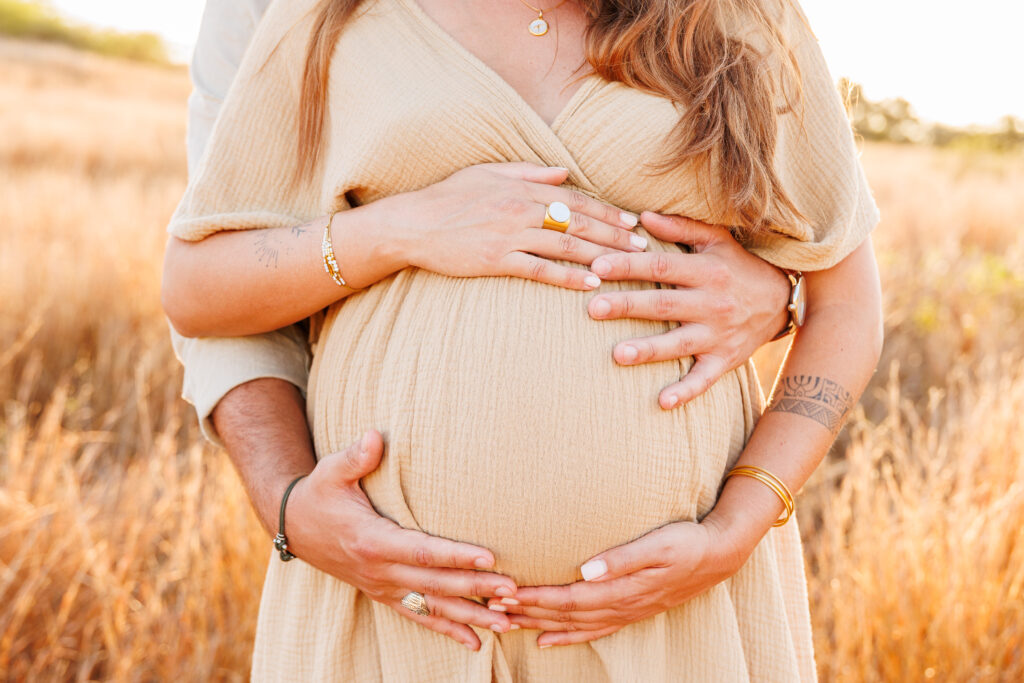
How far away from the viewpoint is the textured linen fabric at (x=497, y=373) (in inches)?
48.4

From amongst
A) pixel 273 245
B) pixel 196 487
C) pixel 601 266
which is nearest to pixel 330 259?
pixel 273 245

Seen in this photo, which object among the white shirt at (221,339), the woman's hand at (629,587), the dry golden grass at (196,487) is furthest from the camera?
the dry golden grass at (196,487)

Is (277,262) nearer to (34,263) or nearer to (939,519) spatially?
(939,519)

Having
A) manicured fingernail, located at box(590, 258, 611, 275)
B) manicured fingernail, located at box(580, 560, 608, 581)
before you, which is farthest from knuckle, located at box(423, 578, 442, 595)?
manicured fingernail, located at box(590, 258, 611, 275)

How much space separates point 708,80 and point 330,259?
27.3 inches

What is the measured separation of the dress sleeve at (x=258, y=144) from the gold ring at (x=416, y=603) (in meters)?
0.68

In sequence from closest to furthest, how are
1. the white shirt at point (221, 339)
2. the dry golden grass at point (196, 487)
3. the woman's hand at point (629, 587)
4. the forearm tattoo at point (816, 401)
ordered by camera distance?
the woman's hand at point (629, 587) < the forearm tattoo at point (816, 401) < the white shirt at point (221, 339) < the dry golden grass at point (196, 487)

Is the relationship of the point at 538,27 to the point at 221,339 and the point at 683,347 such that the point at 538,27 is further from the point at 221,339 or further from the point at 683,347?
the point at 221,339

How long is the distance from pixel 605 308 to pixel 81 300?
13.1 feet

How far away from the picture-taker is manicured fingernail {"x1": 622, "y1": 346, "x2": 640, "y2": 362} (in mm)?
1244

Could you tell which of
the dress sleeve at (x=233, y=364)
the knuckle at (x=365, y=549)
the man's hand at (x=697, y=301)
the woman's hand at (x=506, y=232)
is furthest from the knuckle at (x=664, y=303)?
the dress sleeve at (x=233, y=364)

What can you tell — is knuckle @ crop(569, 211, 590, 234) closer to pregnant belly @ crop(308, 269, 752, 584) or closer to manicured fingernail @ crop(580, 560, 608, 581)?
pregnant belly @ crop(308, 269, 752, 584)

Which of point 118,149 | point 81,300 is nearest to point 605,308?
point 81,300

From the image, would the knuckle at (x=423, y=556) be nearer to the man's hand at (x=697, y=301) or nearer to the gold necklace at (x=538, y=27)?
the man's hand at (x=697, y=301)
